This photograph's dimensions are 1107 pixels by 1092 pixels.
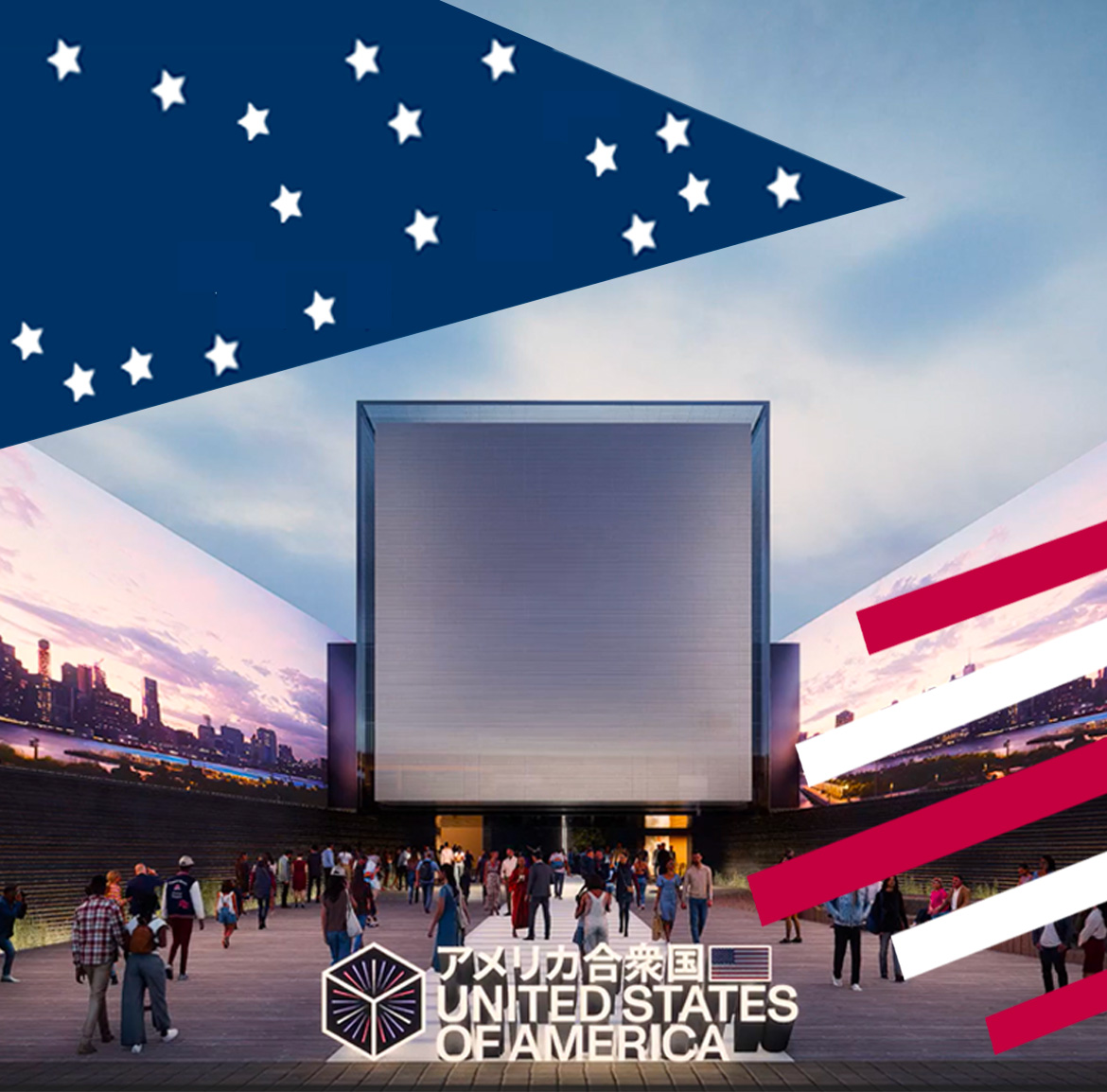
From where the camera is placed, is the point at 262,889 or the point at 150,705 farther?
the point at 150,705

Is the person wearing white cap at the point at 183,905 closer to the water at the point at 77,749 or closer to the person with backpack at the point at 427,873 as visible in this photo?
the water at the point at 77,749

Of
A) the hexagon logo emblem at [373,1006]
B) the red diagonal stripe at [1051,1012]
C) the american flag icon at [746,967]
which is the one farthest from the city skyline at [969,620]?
the red diagonal stripe at [1051,1012]

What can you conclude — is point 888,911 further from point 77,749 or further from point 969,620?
point 77,749

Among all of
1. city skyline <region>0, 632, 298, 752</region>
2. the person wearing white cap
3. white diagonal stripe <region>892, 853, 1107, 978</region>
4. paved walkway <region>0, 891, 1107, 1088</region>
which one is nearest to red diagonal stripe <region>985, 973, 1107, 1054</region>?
white diagonal stripe <region>892, 853, 1107, 978</region>

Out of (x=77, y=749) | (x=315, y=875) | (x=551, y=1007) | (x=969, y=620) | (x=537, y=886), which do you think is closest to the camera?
(x=551, y=1007)

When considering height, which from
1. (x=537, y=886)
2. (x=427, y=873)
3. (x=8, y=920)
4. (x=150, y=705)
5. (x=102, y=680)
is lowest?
(x=427, y=873)

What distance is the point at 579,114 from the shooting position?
11375 mm

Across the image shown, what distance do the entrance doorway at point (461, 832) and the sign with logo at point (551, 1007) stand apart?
1803 inches

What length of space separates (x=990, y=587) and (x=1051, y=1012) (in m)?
1.64

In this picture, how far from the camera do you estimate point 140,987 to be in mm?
11797

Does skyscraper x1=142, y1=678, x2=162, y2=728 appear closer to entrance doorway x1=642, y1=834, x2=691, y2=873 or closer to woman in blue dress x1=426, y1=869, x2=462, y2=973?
woman in blue dress x1=426, y1=869, x2=462, y2=973

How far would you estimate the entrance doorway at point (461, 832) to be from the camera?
56.6 m

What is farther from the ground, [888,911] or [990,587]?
[990,587]

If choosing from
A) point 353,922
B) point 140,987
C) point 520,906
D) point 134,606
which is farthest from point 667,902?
point 134,606
